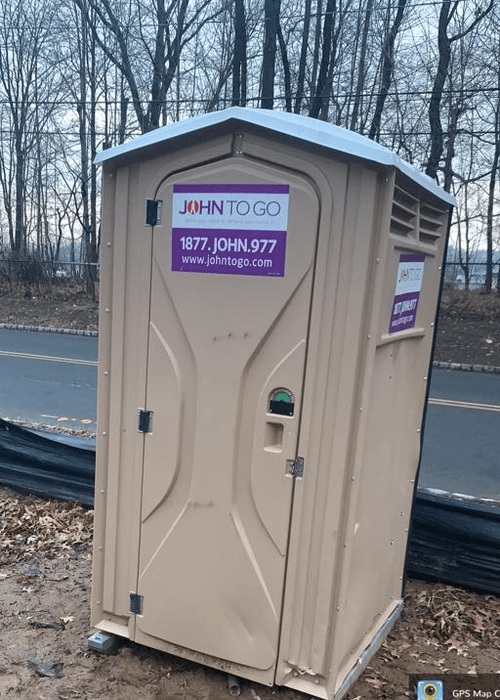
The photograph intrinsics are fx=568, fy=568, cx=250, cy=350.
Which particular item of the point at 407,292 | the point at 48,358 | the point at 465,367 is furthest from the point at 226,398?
the point at 465,367

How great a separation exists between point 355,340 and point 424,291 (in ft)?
2.73

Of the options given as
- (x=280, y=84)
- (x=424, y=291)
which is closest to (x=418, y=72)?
(x=280, y=84)

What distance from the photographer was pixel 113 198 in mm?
2686

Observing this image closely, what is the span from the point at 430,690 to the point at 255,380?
5.86 ft

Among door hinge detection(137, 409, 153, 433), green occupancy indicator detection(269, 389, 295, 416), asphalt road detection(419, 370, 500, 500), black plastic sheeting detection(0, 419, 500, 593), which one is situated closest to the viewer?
green occupancy indicator detection(269, 389, 295, 416)

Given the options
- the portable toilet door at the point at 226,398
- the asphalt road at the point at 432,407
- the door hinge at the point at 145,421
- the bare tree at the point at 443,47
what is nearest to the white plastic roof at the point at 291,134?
the portable toilet door at the point at 226,398

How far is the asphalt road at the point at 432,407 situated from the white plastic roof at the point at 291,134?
441 centimetres

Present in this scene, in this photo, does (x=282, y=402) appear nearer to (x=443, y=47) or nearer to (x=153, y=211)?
(x=153, y=211)

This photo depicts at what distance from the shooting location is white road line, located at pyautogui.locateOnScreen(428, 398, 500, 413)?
359 inches

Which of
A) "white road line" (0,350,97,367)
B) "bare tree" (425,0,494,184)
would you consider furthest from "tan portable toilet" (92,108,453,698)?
"bare tree" (425,0,494,184)

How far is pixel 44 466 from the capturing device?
4.62 m

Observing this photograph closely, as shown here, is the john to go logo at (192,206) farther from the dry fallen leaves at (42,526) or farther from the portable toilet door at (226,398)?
the dry fallen leaves at (42,526)

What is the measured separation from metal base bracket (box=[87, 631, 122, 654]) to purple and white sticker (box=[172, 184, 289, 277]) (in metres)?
1.97

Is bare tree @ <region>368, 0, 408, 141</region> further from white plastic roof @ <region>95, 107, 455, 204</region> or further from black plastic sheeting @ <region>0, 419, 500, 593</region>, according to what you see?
white plastic roof @ <region>95, 107, 455, 204</region>
